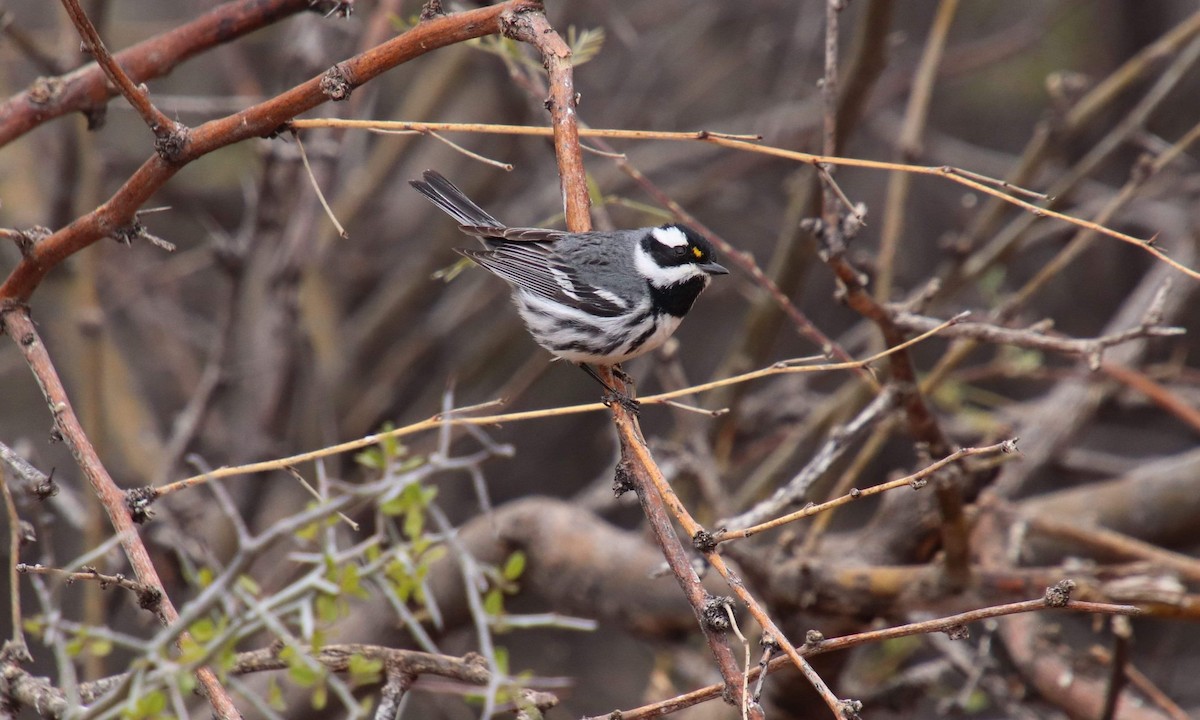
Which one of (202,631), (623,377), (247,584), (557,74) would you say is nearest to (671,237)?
(623,377)

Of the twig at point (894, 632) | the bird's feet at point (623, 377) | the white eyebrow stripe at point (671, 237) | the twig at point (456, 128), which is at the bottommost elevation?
the twig at point (894, 632)

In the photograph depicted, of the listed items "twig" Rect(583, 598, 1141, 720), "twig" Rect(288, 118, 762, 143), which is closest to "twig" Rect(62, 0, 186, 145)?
"twig" Rect(288, 118, 762, 143)

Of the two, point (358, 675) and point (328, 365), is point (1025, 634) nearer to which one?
point (358, 675)

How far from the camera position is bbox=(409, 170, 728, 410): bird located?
401cm

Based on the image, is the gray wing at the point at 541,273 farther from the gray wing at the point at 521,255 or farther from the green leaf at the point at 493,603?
the green leaf at the point at 493,603

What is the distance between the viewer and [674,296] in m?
4.19

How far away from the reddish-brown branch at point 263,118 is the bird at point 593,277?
1441 mm

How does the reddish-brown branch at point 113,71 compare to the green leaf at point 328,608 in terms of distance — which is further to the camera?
the reddish-brown branch at point 113,71

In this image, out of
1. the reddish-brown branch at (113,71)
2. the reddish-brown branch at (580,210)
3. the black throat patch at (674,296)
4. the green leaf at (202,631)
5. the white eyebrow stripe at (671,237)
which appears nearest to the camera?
the green leaf at (202,631)

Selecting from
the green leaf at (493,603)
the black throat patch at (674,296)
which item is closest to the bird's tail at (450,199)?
the black throat patch at (674,296)

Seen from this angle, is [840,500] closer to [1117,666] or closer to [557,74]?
[557,74]

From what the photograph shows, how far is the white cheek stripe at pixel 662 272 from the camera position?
13.8 ft

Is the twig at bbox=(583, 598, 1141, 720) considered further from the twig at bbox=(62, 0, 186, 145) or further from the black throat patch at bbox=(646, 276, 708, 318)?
the black throat patch at bbox=(646, 276, 708, 318)

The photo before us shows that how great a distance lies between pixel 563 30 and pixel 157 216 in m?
3.21
